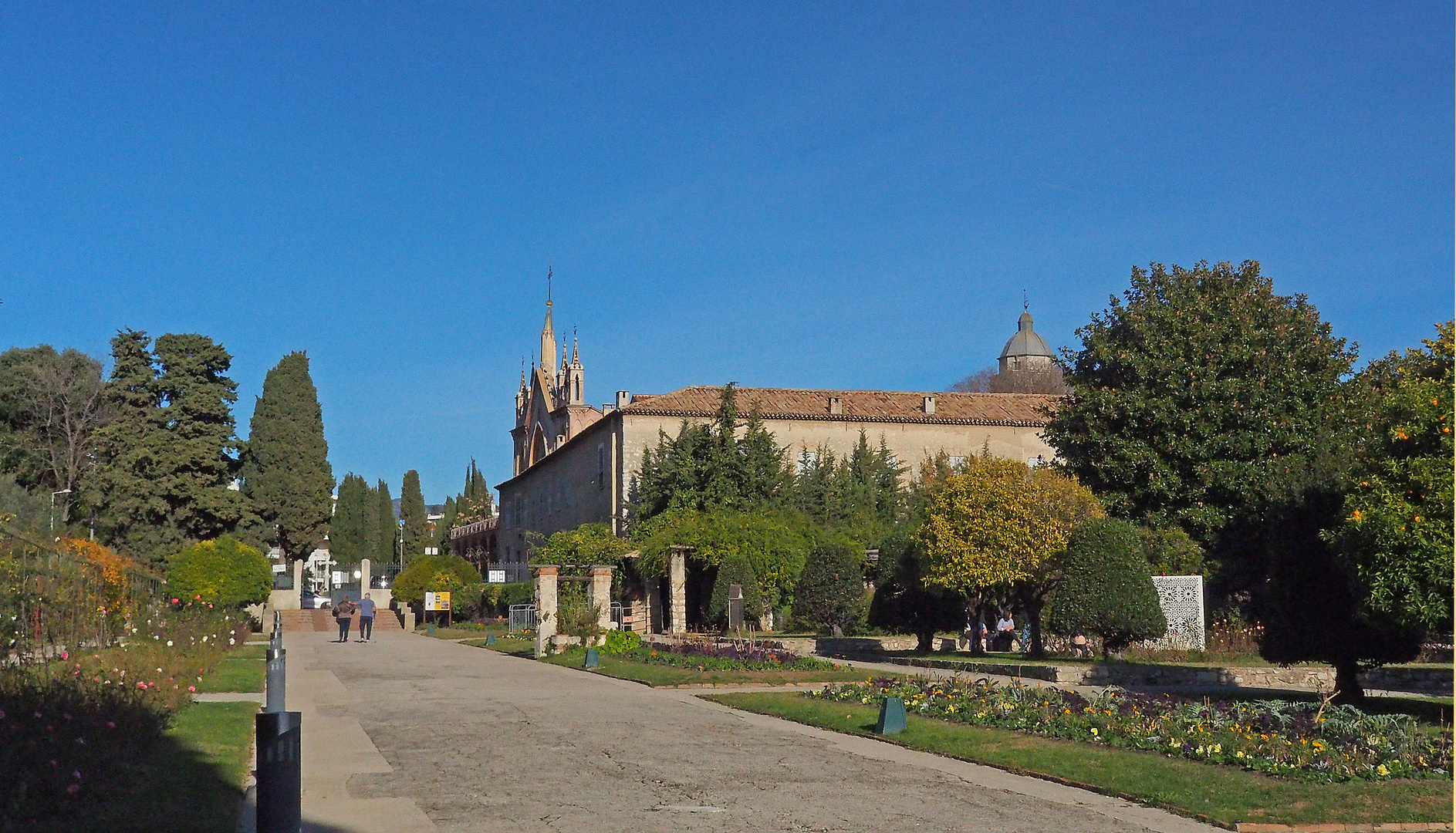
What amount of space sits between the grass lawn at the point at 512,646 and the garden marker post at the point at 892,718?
17.4 metres

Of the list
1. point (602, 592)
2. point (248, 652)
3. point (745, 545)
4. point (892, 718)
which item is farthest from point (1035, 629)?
point (248, 652)

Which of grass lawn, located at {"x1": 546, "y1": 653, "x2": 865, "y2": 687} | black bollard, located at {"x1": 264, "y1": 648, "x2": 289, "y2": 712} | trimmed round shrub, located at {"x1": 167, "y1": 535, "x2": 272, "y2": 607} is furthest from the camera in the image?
trimmed round shrub, located at {"x1": 167, "y1": 535, "x2": 272, "y2": 607}

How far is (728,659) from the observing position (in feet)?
74.7

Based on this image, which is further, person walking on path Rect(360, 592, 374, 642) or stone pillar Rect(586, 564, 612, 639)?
person walking on path Rect(360, 592, 374, 642)

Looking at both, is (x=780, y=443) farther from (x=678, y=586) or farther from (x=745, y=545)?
(x=678, y=586)

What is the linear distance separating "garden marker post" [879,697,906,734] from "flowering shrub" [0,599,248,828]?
6.80 metres

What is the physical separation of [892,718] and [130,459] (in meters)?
41.9

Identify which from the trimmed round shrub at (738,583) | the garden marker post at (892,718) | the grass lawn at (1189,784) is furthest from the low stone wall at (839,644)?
the grass lawn at (1189,784)

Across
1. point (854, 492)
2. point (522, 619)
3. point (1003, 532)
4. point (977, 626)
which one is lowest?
point (522, 619)

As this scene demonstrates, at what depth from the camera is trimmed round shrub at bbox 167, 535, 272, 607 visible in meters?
38.8

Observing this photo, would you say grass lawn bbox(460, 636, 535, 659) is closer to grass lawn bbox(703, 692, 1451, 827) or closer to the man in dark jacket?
the man in dark jacket

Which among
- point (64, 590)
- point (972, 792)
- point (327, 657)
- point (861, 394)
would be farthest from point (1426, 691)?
point (861, 394)

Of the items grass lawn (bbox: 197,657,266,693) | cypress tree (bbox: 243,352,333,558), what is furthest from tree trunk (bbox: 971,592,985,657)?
cypress tree (bbox: 243,352,333,558)

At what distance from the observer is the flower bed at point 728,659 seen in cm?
2188
